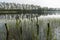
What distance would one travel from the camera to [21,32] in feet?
2.70

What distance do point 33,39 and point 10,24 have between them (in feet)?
0.68

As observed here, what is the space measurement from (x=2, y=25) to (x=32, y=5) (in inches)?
10.6

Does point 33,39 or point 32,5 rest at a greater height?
point 32,5

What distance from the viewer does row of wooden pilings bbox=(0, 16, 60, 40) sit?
0.80 metres

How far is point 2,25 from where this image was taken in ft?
2.61

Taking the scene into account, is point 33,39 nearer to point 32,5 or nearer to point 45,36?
point 45,36

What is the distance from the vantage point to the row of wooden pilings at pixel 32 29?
2.64 ft

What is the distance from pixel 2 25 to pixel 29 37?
217 mm

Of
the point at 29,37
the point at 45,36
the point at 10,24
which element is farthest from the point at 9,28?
the point at 45,36

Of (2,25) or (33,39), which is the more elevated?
(2,25)

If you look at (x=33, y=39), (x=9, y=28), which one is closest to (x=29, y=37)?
(x=33, y=39)

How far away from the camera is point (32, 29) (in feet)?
2.75

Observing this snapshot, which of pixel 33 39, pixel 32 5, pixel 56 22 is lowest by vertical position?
pixel 33 39

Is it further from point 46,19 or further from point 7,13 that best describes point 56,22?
point 7,13
